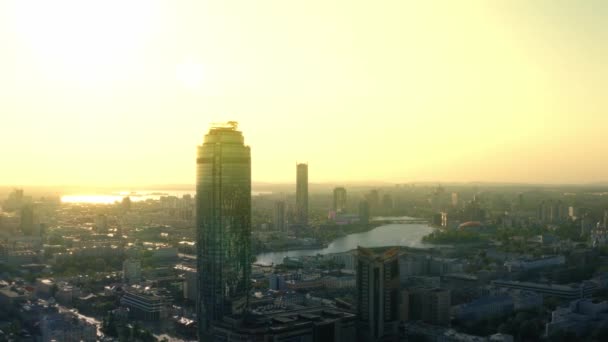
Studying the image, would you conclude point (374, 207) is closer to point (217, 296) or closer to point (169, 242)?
point (169, 242)

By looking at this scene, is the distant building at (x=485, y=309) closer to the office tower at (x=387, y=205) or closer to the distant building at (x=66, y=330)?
the distant building at (x=66, y=330)

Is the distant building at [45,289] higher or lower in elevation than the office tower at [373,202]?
lower

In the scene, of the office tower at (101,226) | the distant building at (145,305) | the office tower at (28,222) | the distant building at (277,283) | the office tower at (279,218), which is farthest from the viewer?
the office tower at (279,218)

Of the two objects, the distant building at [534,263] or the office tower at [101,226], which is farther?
A: the office tower at [101,226]

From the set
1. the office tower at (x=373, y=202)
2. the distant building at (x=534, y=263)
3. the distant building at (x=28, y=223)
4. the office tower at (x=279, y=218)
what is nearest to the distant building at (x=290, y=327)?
the distant building at (x=534, y=263)

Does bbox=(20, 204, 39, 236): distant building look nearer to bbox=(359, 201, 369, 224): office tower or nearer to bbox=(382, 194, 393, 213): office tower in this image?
bbox=(359, 201, 369, 224): office tower

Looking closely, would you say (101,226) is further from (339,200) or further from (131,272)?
(339,200)

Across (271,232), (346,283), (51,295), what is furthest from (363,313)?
(271,232)

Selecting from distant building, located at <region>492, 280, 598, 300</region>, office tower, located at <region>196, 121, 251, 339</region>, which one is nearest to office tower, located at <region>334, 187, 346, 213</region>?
distant building, located at <region>492, 280, 598, 300</region>
